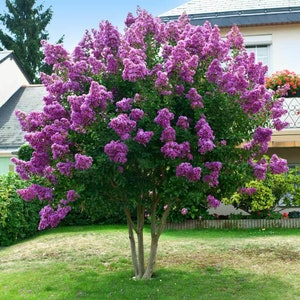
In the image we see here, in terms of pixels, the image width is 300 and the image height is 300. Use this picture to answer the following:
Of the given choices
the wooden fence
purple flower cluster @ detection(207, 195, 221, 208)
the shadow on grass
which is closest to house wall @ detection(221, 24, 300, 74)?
the wooden fence

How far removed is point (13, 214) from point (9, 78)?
15.1m

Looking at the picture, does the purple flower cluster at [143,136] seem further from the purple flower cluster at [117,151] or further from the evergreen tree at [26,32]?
the evergreen tree at [26,32]

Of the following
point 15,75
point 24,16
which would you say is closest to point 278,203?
point 15,75

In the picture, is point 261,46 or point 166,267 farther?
point 261,46

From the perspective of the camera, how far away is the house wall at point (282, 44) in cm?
1720

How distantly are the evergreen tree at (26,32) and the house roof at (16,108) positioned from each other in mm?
11745

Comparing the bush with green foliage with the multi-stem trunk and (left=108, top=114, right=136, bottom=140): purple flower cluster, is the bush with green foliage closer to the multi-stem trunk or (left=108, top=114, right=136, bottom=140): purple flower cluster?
the multi-stem trunk

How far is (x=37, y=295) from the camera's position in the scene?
25.1 ft

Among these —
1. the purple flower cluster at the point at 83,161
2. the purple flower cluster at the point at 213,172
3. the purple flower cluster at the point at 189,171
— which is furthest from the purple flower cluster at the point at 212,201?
the purple flower cluster at the point at 83,161

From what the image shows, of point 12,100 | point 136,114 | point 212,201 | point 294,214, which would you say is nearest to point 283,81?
point 294,214

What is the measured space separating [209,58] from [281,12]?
10.5m

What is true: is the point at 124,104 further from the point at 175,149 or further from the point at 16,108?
the point at 16,108

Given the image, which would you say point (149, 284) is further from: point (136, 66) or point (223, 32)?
point (223, 32)

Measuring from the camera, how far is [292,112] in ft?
50.2
